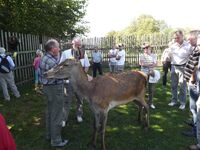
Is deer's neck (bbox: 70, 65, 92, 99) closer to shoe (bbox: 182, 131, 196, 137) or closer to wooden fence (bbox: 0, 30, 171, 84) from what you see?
shoe (bbox: 182, 131, 196, 137)

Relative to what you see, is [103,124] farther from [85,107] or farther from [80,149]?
[85,107]

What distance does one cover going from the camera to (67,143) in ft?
22.1

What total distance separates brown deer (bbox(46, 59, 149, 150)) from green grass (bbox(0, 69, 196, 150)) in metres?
0.60

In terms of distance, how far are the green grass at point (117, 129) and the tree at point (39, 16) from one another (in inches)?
357

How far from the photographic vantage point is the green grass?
663 centimetres

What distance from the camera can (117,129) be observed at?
299 inches

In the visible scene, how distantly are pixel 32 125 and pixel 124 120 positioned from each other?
103 inches

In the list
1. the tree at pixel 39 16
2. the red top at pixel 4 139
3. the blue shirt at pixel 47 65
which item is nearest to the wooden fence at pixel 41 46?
the tree at pixel 39 16

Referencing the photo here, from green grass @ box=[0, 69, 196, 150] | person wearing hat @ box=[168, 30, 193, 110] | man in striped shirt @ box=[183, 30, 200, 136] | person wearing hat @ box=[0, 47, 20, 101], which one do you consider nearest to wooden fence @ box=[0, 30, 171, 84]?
person wearing hat @ box=[0, 47, 20, 101]

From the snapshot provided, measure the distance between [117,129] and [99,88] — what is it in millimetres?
1609

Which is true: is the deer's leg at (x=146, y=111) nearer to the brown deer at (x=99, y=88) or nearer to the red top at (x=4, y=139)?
the brown deer at (x=99, y=88)

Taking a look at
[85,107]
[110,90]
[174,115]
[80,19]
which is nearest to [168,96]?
[174,115]

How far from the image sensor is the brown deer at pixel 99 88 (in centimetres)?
623

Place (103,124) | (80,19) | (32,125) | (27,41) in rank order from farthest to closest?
(80,19)
(27,41)
(32,125)
(103,124)
